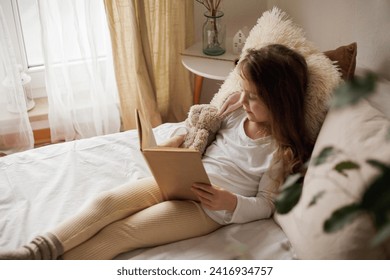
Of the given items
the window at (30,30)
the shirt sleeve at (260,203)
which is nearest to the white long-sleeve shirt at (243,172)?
the shirt sleeve at (260,203)

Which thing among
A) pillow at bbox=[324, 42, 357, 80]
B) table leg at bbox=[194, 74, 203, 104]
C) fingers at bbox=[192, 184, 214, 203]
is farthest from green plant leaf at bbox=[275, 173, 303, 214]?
table leg at bbox=[194, 74, 203, 104]

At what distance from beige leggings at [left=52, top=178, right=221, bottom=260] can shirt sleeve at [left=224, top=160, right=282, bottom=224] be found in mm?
75

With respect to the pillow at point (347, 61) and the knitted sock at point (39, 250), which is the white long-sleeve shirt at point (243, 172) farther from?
the knitted sock at point (39, 250)

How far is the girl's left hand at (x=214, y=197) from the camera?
1393 mm

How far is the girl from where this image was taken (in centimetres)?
136

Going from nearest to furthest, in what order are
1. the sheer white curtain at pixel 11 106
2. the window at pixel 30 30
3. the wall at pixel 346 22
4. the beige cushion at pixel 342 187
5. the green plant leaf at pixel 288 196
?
the green plant leaf at pixel 288 196, the beige cushion at pixel 342 187, the wall at pixel 346 22, the sheer white curtain at pixel 11 106, the window at pixel 30 30

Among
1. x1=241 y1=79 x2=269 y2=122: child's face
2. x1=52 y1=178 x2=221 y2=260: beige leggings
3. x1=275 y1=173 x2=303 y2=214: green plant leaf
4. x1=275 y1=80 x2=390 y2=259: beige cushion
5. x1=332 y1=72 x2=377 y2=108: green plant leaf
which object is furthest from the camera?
x1=241 y1=79 x2=269 y2=122: child's face

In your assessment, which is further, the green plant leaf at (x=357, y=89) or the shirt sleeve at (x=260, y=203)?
the shirt sleeve at (x=260, y=203)

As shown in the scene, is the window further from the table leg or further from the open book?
the open book

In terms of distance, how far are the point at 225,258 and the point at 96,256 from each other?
0.34 metres

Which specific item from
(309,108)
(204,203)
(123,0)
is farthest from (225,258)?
(123,0)

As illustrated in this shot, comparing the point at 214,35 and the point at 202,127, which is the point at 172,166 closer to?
the point at 202,127

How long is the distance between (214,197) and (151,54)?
110 cm
